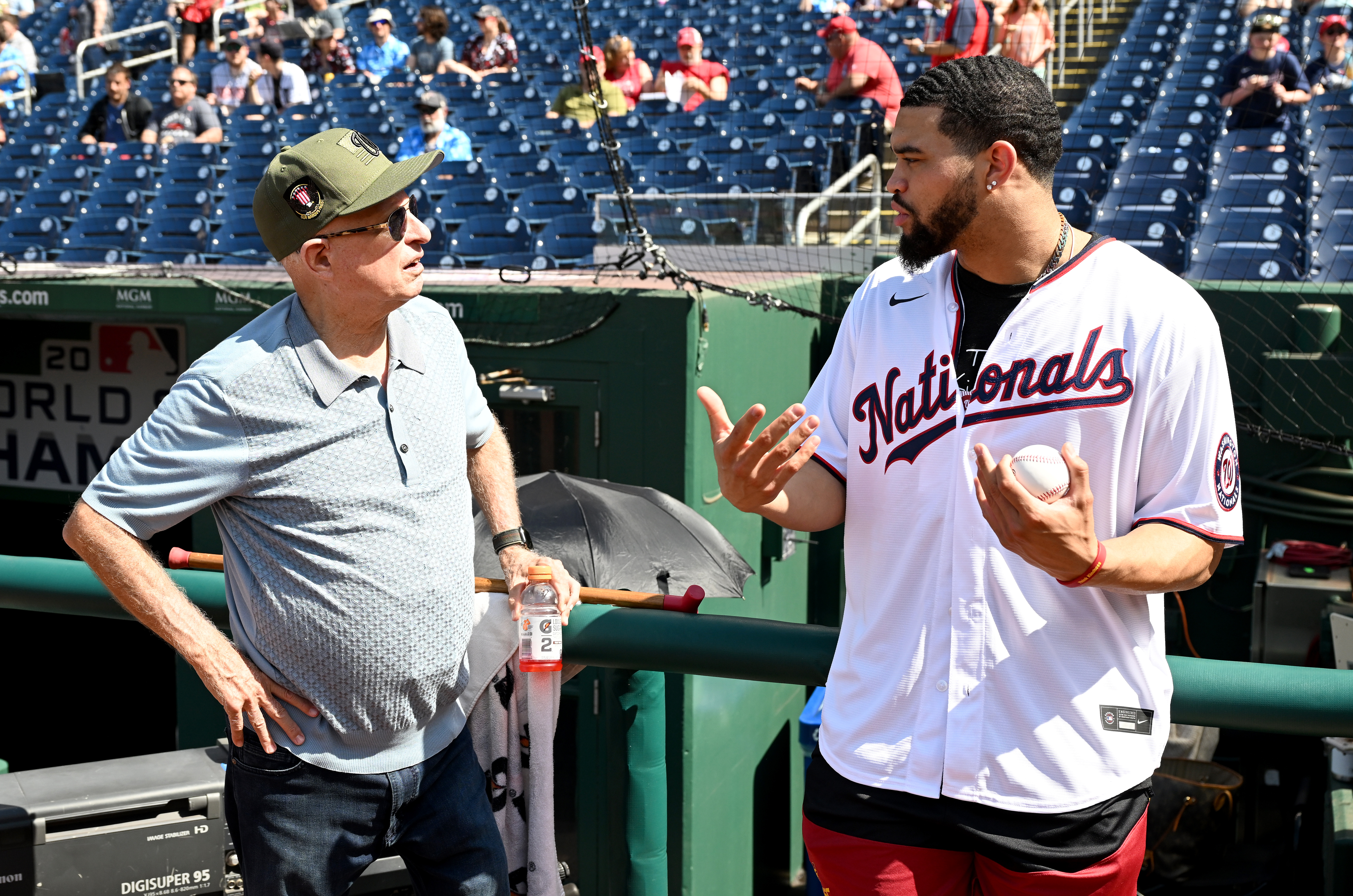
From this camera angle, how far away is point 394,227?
1918 millimetres

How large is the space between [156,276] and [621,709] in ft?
18.9

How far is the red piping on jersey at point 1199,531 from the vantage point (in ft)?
4.88

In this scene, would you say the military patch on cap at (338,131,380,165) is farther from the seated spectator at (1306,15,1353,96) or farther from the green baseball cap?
the seated spectator at (1306,15,1353,96)

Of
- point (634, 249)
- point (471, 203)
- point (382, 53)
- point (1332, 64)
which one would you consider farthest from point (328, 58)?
point (1332, 64)

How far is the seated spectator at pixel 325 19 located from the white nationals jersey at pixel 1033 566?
532 inches

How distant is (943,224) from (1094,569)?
0.52 metres

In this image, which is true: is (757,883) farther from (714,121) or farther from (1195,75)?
(1195,75)

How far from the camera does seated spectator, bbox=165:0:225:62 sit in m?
14.4

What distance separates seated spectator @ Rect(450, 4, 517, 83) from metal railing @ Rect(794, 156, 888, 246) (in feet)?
17.6

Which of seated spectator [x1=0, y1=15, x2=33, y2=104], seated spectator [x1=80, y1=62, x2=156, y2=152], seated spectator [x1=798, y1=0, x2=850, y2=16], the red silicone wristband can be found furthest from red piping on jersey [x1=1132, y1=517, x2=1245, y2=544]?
seated spectator [x1=0, y1=15, x2=33, y2=104]

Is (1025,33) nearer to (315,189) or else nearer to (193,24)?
(315,189)

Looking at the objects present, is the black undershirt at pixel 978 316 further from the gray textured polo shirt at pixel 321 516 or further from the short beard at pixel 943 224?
the gray textured polo shirt at pixel 321 516

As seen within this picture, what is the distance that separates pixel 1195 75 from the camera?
1014 centimetres

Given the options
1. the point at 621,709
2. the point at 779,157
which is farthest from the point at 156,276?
the point at 621,709
